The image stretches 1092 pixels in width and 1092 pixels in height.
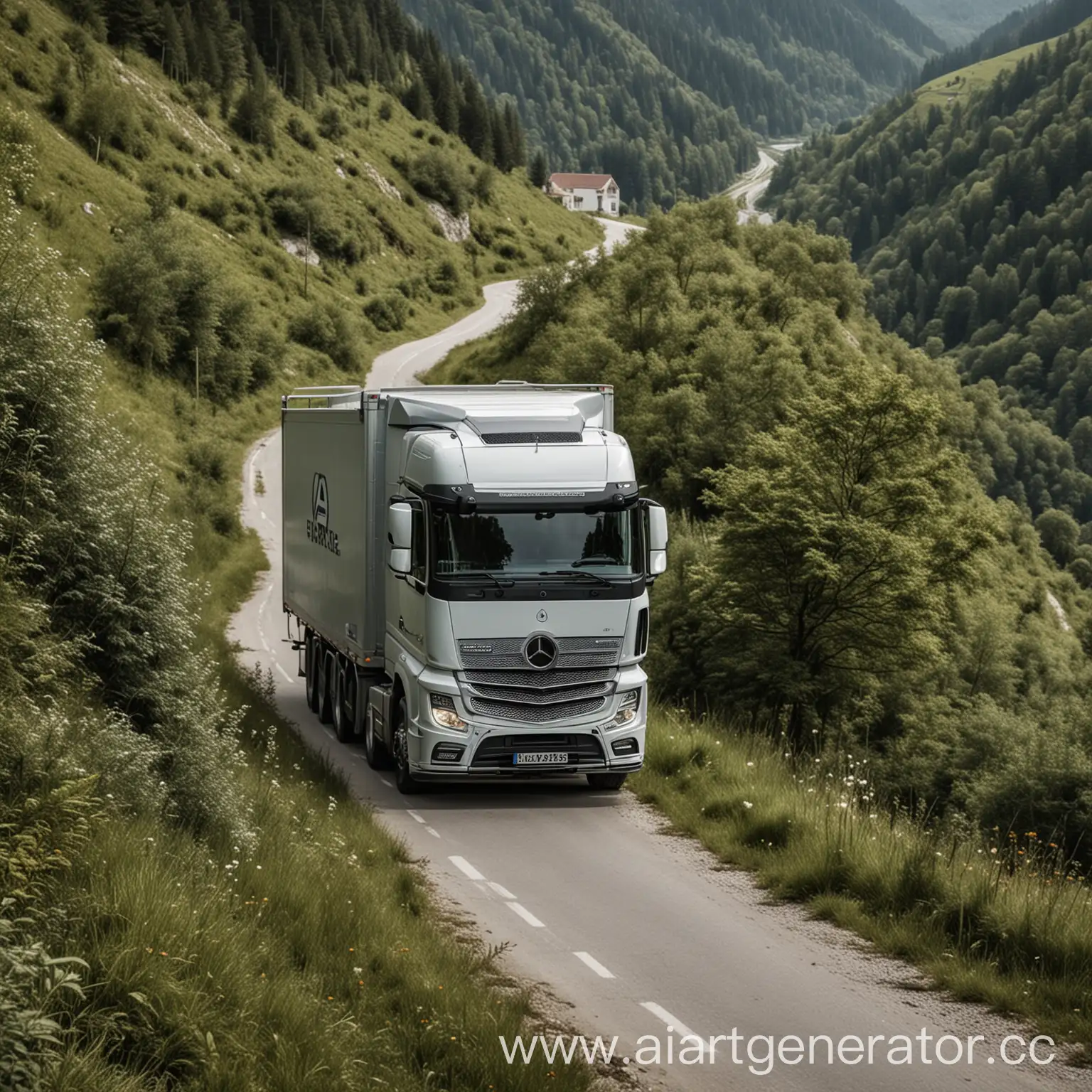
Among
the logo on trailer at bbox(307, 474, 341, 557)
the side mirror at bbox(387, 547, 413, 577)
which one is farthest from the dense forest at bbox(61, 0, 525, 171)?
the side mirror at bbox(387, 547, 413, 577)

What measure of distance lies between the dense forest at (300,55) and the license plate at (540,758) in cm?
9964

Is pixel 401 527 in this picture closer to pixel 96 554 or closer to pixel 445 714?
pixel 445 714

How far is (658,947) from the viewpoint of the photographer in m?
11.0

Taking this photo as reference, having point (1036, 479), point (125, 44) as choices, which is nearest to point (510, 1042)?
point (125, 44)

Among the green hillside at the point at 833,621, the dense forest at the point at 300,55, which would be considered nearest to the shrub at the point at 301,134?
the dense forest at the point at 300,55

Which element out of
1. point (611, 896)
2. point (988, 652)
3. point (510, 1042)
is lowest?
point (988, 652)

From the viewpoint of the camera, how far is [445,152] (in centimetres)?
14038

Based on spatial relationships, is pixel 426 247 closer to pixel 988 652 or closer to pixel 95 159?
pixel 95 159

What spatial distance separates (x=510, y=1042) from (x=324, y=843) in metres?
5.01

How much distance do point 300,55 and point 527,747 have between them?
135240mm

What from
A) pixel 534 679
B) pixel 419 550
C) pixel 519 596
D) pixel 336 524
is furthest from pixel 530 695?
pixel 336 524

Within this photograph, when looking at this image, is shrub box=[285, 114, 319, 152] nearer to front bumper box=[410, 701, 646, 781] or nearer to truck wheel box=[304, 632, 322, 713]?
truck wheel box=[304, 632, 322, 713]

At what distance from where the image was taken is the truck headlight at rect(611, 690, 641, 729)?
53.2 ft

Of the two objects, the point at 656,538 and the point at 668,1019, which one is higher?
the point at 656,538
